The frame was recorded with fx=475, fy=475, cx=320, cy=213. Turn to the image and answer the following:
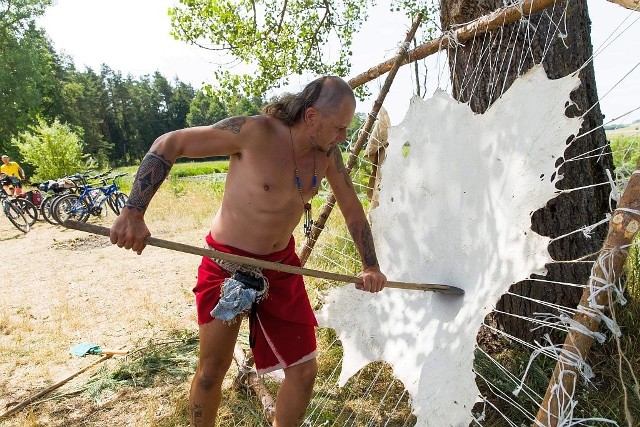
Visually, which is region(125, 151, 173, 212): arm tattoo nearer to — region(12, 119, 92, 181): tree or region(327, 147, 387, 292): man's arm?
region(327, 147, 387, 292): man's arm

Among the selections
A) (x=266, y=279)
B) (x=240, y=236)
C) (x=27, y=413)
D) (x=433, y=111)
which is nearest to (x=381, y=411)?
(x=266, y=279)

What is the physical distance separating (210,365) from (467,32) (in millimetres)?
1772

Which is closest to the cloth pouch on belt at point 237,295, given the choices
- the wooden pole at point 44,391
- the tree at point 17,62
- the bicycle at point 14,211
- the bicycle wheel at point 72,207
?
the wooden pole at point 44,391

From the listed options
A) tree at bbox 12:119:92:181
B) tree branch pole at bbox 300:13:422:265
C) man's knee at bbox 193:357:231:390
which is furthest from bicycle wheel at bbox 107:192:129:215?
man's knee at bbox 193:357:231:390

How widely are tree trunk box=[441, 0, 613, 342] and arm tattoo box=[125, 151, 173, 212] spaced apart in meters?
1.33

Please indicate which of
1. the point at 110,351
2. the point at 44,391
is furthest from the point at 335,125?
the point at 110,351

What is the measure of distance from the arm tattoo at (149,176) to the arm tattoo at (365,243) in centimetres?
85

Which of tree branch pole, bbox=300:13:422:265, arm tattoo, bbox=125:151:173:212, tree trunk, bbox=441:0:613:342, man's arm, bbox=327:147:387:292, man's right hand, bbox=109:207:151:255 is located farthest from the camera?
tree branch pole, bbox=300:13:422:265

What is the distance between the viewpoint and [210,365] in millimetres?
1855

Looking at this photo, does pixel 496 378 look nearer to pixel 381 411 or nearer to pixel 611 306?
pixel 381 411

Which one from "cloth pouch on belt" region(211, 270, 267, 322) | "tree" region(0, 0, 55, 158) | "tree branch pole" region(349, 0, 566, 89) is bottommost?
"cloth pouch on belt" region(211, 270, 267, 322)

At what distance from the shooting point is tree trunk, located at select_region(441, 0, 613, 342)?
2131 millimetres

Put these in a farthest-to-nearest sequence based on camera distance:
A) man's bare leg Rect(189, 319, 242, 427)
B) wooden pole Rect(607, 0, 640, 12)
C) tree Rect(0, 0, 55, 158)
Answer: tree Rect(0, 0, 55, 158) → man's bare leg Rect(189, 319, 242, 427) → wooden pole Rect(607, 0, 640, 12)

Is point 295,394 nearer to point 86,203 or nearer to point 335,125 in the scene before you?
point 335,125
